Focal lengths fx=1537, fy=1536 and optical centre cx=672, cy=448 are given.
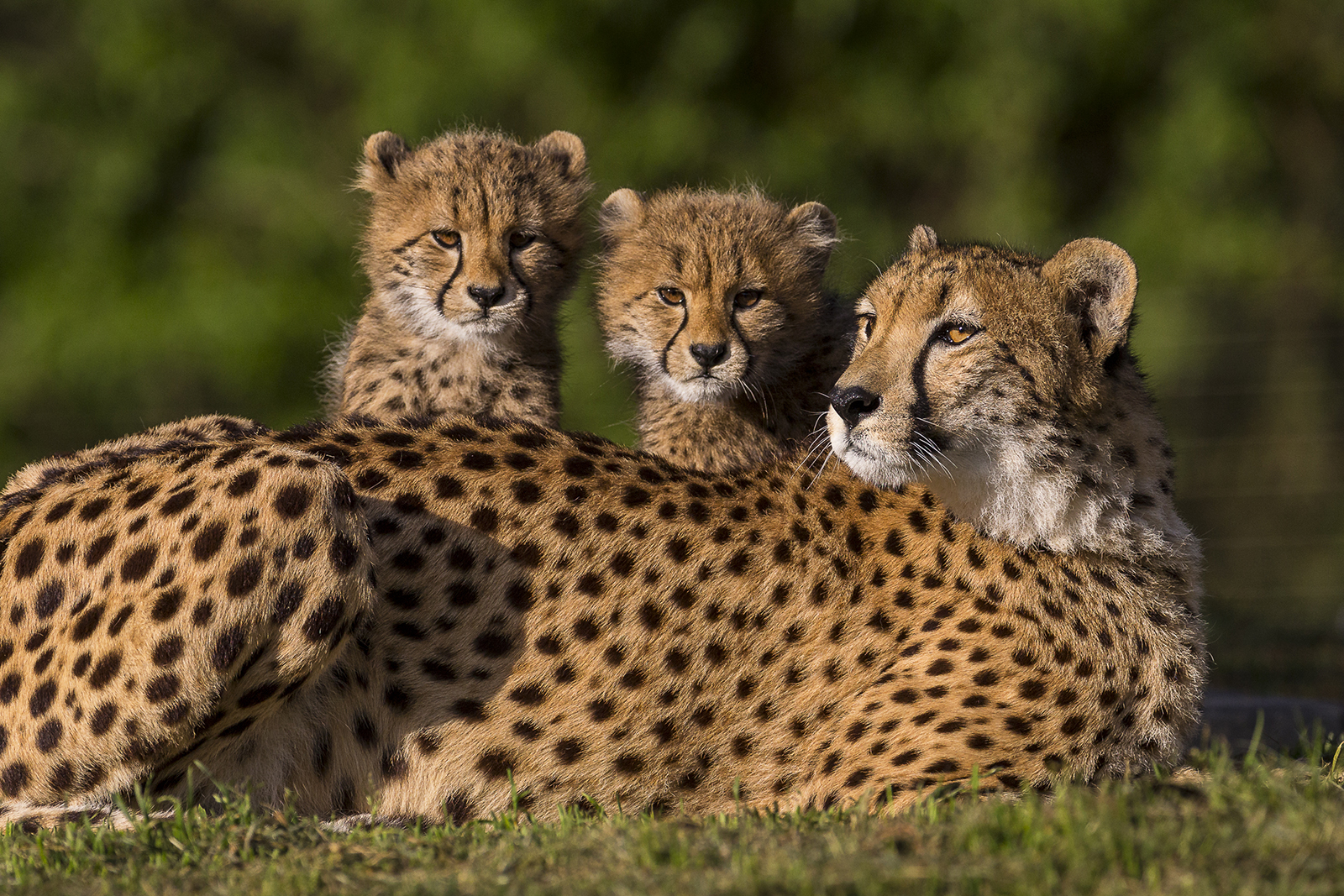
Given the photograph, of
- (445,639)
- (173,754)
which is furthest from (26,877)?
(445,639)

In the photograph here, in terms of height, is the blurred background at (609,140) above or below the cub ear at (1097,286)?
above

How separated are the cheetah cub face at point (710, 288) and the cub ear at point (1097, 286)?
1.39m

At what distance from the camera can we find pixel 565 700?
10.8 feet

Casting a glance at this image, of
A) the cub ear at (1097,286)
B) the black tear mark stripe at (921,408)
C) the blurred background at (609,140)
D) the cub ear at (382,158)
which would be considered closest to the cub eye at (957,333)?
the black tear mark stripe at (921,408)

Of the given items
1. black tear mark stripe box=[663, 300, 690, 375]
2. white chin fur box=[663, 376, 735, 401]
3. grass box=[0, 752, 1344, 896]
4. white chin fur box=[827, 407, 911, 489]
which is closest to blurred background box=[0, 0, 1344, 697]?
black tear mark stripe box=[663, 300, 690, 375]

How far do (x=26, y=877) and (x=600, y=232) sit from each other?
339cm

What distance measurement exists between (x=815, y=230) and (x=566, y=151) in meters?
0.97

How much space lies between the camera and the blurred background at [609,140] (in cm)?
1262

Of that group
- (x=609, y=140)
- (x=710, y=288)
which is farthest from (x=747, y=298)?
(x=609, y=140)

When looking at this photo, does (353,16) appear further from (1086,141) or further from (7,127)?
(1086,141)

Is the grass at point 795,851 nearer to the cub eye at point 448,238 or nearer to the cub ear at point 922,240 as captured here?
the cub ear at point 922,240

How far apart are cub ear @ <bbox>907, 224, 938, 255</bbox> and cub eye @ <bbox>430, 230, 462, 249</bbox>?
172cm

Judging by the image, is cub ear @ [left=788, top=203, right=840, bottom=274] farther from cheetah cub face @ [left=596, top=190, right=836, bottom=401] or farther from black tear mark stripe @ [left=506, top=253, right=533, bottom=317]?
black tear mark stripe @ [left=506, top=253, right=533, bottom=317]

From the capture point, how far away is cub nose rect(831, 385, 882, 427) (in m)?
3.26
